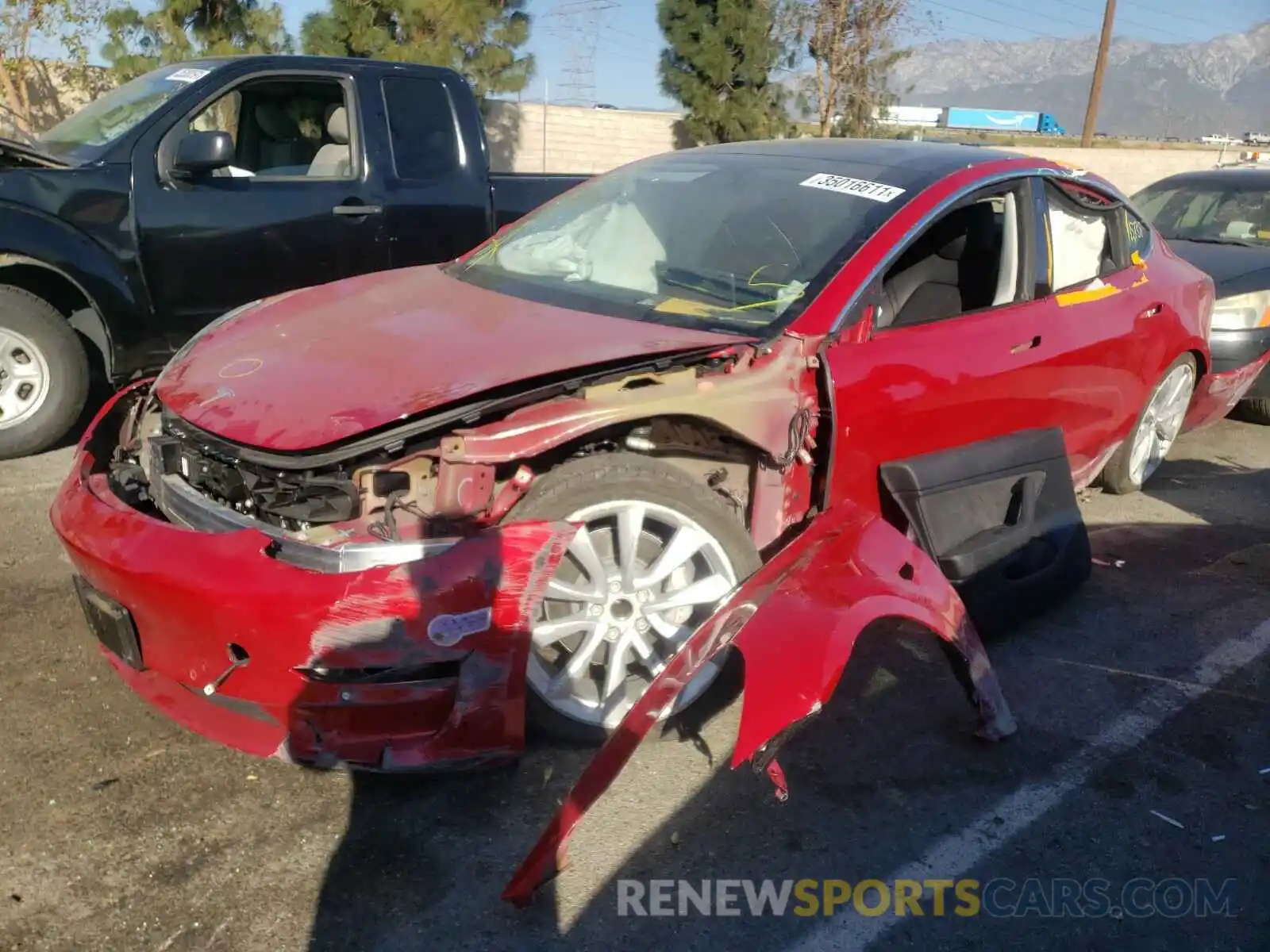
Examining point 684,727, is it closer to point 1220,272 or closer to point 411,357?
point 411,357

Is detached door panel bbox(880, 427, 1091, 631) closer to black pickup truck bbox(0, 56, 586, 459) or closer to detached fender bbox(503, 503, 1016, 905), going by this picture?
detached fender bbox(503, 503, 1016, 905)

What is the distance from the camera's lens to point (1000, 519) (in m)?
3.74

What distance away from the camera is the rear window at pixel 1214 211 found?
7.70 m

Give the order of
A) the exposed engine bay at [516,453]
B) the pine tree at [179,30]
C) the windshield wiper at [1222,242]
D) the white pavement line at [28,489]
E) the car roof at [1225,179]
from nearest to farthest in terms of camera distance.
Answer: the exposed engine bay at [516,453] < the white pavement line at [28,489] < the windshield wiper at [1222,242] < the car roof at [1225,179] < the pine tree at [179,30]

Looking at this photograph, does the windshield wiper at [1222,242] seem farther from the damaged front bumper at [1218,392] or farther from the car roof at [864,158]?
the car roof at [864,158]

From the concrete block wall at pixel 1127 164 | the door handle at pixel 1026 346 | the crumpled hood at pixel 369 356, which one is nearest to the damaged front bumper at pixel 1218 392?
the door handle at pixel 1026 346

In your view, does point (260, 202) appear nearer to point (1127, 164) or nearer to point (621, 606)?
point (621, 606)

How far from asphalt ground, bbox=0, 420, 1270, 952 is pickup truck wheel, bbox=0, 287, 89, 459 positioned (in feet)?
6.06

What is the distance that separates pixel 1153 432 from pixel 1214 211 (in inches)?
141

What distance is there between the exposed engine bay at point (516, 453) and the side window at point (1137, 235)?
7.82ft

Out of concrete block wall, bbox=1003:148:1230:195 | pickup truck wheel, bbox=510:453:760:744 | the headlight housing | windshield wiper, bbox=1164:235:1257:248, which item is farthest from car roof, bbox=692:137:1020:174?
concrete block wall, bbox=1003:148:1230:195

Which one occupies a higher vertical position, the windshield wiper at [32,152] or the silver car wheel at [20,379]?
the windshield wiper at [32,152]

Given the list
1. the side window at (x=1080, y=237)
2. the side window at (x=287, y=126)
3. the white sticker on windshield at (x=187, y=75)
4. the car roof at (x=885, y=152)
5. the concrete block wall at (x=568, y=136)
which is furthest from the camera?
the concrete block wall at (x=568, y=136)

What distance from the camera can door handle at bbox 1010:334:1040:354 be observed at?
386 centimetres
